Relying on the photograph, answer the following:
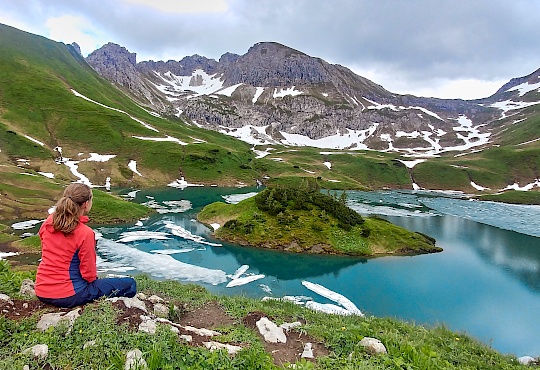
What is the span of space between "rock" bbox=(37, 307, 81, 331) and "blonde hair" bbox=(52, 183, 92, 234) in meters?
2.16

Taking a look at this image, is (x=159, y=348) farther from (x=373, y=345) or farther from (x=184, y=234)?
(x=184, y=234)

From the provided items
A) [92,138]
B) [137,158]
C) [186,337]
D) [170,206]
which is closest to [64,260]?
[186,337]

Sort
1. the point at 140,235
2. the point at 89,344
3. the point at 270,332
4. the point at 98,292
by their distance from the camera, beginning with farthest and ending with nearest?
the point at 140,235 → the point at 270,332 → the point at 98,292 → the point at 89,344

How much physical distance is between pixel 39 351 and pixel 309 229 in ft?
172

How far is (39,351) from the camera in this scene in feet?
24.3

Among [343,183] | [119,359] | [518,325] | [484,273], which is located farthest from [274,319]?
[343,183]

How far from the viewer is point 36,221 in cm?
6131

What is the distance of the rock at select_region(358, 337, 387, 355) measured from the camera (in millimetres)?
10305

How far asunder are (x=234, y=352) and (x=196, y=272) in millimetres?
36622

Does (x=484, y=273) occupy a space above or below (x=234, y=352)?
below

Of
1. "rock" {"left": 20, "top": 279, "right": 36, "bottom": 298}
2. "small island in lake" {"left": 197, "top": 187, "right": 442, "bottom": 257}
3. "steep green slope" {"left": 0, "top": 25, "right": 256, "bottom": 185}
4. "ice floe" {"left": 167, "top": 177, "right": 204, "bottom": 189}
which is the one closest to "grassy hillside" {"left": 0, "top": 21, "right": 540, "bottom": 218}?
"steep green slope" {"left": 0, "top": 25, "right": 256, "bottom": 185}

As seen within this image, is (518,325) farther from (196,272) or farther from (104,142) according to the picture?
(104,142)

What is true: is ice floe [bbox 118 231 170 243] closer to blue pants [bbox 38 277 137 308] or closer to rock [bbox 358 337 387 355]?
blue pants [bbox 38 277 137 308]

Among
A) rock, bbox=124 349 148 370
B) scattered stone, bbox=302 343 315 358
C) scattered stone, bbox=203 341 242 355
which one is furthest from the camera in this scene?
scattered stone, bbox=302 343 315 358
